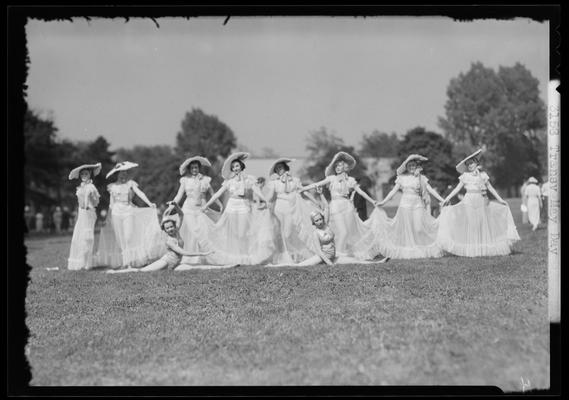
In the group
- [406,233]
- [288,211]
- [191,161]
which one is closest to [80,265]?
[191,161]

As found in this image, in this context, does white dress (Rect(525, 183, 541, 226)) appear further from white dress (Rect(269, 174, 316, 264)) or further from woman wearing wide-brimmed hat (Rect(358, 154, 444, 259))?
white dress (Rect(269, 174, 316, 264))

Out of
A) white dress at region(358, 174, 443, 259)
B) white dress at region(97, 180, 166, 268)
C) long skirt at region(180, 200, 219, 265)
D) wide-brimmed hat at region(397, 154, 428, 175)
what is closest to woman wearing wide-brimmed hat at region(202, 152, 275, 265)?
long skirt at region(180, 200, 219, 265)

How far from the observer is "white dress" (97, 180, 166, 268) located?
43.9ft

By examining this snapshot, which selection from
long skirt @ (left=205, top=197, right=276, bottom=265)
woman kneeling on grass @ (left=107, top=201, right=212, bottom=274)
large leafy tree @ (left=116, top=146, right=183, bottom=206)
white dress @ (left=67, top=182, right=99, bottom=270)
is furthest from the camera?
large leafy tree @ (left=116, top=146, right=183, bottom=206)

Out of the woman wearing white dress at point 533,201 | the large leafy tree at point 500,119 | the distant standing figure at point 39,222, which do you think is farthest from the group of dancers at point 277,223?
the distant standing figure at point 39,222

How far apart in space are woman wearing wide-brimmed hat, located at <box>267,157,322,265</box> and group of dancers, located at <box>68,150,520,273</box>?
0.02 meters

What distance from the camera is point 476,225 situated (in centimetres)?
1327

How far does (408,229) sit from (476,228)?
1476mm

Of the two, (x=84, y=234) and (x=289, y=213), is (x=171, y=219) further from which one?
(x=289, y=213)

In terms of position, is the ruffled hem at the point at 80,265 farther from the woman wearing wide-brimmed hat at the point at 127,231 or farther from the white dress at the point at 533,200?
the white dress at the point at 533,200

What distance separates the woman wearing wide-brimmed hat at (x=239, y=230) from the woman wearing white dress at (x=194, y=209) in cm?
19
